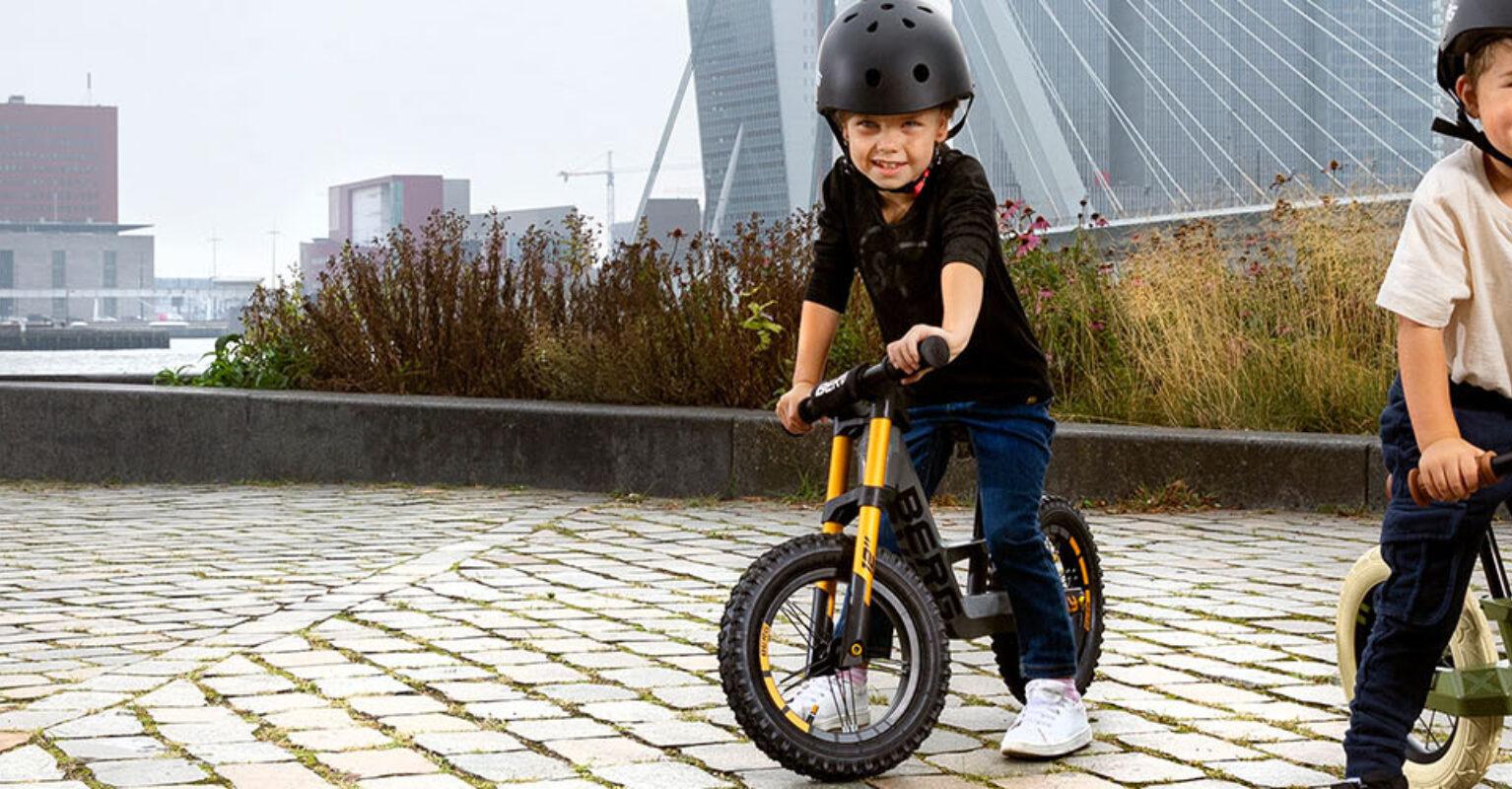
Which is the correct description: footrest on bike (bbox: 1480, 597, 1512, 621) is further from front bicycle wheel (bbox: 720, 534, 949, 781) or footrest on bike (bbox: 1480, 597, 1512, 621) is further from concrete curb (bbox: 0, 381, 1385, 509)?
concrete curb (bbox: 0, 381, 1385, 509)

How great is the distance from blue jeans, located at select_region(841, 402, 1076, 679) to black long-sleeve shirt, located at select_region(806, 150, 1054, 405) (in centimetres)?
4

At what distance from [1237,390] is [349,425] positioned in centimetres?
398

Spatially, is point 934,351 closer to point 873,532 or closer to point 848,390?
point 848,390

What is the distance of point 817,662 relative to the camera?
3.24 m

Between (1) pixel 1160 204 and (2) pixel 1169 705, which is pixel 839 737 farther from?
(1) pixel 1160 204

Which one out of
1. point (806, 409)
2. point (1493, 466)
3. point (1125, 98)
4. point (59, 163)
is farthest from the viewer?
point (59, 163)

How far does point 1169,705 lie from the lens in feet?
12.7

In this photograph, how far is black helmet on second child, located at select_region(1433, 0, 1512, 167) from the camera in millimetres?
2494

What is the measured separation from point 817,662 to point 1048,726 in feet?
1.46

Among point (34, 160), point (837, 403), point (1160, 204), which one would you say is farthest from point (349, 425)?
point (34, 160)

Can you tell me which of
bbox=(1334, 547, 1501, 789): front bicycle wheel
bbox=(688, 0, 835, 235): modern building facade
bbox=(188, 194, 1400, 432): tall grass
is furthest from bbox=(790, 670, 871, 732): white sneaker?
bbox=(688, 0, 835, 235): modern building facade

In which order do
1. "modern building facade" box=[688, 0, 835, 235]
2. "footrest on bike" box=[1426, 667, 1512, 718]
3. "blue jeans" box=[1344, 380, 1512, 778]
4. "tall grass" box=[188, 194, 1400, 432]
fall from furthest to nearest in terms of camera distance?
"modern building facade" box=[688, 0, 835, 235] < "tall grass" box=[188, 194, 1400, 432] < "footrest on bike" box=[1426, 667, 1512, 718] < "blue jeans" box=[1344, 380, 1512, 778]

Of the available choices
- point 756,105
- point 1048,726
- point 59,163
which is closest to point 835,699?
point 1048,726

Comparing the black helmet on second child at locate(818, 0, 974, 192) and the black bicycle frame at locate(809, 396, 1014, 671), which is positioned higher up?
the black helmet on second child at locate(818, 0, 974, 192)
